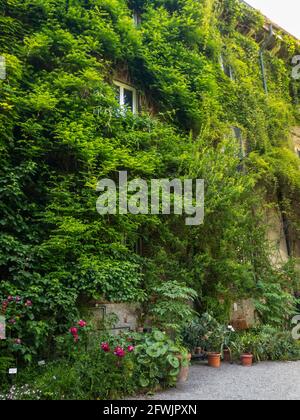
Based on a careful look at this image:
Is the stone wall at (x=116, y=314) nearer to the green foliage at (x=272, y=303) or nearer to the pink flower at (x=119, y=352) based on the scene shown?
the pink flower at (x=119, y=352)

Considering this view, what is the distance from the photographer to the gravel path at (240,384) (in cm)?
507

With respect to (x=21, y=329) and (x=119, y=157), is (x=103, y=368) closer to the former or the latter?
(x=21, y=329)

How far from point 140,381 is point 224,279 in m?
3.63

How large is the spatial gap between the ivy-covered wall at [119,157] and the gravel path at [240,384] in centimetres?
156

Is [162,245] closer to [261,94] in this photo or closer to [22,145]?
[22,145]

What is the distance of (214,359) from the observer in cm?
704

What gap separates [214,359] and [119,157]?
4.45 meters

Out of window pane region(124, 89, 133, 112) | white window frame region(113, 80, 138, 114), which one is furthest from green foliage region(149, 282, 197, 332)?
window pane region(124, 89, 133, 112)

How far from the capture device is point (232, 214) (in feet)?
27.0

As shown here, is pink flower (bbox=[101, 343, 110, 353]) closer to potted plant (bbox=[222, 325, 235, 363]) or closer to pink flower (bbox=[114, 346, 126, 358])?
pink flower (bbox=[114, 346, 126, 358])

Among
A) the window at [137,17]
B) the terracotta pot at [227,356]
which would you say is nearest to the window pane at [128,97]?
the window at [137,17]

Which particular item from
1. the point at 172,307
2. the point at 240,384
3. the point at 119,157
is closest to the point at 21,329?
the point at 172,307

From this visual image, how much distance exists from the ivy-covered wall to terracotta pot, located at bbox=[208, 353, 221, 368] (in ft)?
3.75
